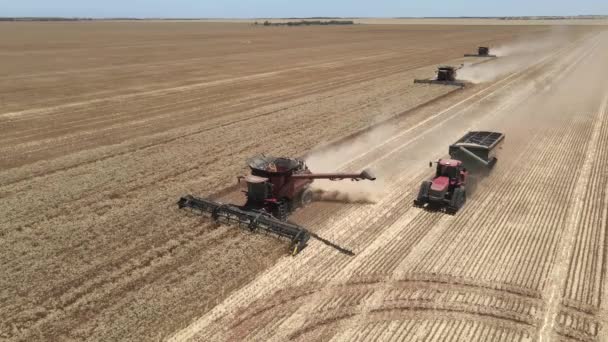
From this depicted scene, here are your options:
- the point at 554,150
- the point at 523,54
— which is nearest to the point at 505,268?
the point at 554,150

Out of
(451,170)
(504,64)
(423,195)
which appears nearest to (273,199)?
(423,195)

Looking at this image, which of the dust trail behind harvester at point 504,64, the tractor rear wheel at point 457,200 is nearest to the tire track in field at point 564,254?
the tractor rear wheel at point 457,200

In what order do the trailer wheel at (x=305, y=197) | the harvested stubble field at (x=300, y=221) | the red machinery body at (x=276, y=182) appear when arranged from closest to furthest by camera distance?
the harvested stubble field at (x=300, y=221) → the red machinery body at (x=276, y=182) → the trailer wheel at (x=305, y=197)

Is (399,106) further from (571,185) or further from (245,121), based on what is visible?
(571,185)

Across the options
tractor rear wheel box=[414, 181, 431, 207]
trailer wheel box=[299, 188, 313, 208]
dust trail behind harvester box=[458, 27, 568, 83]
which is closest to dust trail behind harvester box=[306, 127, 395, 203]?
trailer wheel box=[299, 188, 313, 208]

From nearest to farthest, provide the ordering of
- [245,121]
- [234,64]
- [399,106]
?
[245,121] → [399,106] → [234,64]

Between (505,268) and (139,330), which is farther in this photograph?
(505,268)

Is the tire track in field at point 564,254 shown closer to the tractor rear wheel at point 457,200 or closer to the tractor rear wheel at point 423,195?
the tractor rear wheel at point 457,200
